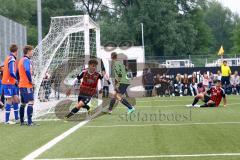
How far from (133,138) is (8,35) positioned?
19.8 m

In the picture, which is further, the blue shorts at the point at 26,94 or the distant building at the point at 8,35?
the distant building at the point at 8,35

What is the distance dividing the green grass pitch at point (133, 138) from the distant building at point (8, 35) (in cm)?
1328

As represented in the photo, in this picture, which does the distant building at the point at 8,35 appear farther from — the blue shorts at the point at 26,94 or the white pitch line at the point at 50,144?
the white pitch line at the point at 50,144

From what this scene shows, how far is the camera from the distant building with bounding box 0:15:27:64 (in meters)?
28.6

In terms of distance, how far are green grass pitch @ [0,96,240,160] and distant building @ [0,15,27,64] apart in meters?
13.3

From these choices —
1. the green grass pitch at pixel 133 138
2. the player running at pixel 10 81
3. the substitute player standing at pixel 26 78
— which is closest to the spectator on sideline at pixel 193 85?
the green grass pitch at pixel 133 138

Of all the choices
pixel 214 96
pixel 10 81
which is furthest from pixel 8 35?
pixel 10 81

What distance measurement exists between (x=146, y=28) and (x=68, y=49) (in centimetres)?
5226

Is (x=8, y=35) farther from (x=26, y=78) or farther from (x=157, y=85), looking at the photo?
(x=26, y=78)

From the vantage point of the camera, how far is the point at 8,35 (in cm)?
3020

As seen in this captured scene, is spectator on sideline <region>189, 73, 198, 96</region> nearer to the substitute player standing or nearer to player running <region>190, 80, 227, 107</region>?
player running <region>190, 80, 227, 107</region>

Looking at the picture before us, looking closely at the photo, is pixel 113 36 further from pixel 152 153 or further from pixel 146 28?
pixel 152 153

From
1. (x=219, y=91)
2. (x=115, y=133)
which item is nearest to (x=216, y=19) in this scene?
(x=219, y=91)

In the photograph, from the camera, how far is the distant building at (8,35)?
28648 millimetres
